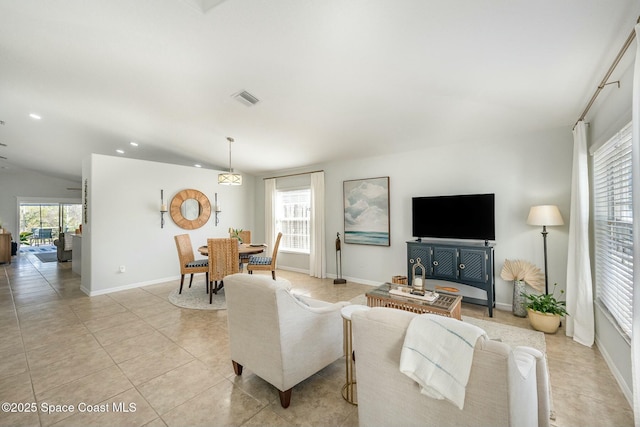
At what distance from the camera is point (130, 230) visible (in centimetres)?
496

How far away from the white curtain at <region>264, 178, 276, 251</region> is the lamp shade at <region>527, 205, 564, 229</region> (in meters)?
5.10

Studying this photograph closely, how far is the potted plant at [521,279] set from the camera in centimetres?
337

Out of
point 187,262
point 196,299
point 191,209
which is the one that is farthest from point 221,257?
point 191,209

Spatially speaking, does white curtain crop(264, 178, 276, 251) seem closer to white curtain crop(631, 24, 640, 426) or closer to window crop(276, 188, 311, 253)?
window crop(276, 188, 311, 253)

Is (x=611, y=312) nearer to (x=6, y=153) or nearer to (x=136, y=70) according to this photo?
(x=136, y=70)

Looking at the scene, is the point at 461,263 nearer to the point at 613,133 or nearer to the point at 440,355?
the point at 613,133

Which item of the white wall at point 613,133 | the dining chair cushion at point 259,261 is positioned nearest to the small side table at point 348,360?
the white wall at point 613,133

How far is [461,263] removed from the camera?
3.61 m

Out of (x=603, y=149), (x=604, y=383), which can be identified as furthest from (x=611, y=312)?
(x=603, y=149)

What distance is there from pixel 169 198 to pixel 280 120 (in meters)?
3.25

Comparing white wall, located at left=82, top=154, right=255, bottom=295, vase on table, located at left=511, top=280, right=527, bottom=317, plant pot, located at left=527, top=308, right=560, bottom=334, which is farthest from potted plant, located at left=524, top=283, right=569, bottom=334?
white wall, located at left=82, top=154, right=255, bottom=295

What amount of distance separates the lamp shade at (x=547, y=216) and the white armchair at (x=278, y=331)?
2.74 meters

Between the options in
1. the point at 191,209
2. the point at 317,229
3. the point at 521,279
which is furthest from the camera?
the point at 191,209

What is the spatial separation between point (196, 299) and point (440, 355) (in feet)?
13.4
